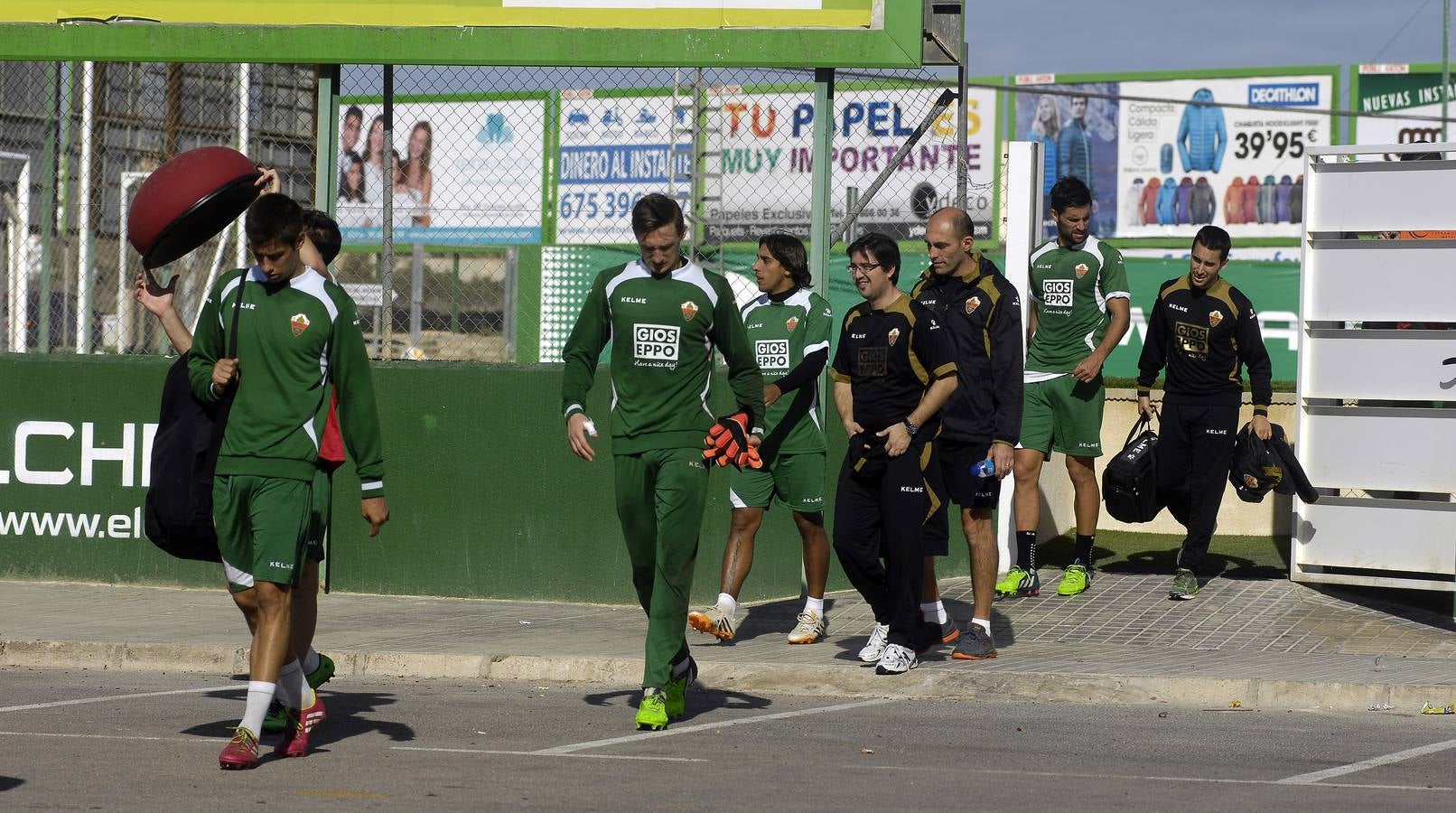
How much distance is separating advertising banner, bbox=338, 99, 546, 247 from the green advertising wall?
1.37 metres

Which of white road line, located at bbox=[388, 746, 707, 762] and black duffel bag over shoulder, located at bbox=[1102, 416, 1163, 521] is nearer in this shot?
white road line, located at bbox=[388, 746, 707, 762]

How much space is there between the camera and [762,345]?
32.9 feet

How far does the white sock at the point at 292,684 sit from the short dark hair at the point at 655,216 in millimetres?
2098

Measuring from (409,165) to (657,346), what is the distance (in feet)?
20.4

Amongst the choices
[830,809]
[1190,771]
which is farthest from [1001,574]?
[830,809]

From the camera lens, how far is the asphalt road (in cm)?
645

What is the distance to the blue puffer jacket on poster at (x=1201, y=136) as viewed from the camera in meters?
46.9

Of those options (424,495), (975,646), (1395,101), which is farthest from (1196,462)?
(1395,101)

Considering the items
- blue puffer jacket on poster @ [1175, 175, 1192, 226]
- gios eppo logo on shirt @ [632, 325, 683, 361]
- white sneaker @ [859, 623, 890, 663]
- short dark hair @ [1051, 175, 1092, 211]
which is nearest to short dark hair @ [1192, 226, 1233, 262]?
short dark hair @ [1051, 175, 1092, 211]

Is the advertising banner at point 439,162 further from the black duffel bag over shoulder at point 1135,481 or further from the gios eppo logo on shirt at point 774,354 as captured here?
the black duffel bag over shoulder at point 1135,481

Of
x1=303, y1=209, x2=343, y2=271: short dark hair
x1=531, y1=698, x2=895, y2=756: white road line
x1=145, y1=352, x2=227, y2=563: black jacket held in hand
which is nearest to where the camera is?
x1=145, y1=352, x2=227, y2=563: black jacket held in hand

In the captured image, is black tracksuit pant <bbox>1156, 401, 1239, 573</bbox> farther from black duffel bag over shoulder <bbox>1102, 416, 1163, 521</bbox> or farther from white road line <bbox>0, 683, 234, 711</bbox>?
white road line <bbox>0, 683, 234, 711</bbox>

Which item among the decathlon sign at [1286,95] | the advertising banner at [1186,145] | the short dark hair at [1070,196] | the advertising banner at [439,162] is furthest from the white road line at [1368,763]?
the decathlon sign at [1286,95]

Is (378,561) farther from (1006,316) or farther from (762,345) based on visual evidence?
(1006,316)
